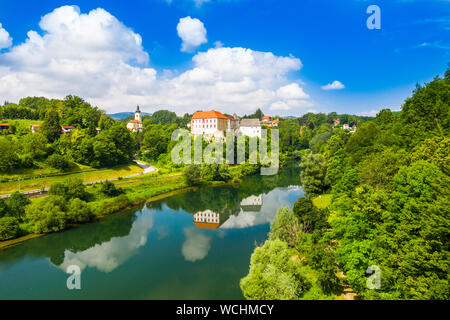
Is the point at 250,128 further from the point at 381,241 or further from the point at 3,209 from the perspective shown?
the point at 381,241

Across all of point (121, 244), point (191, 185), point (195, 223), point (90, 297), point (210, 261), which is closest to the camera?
point (90, 297)

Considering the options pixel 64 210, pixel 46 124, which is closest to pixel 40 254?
pixel 64 210

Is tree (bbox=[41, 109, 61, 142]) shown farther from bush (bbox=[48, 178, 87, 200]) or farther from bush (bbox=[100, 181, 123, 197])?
bush (bbox=[48, 178, 87, 200])

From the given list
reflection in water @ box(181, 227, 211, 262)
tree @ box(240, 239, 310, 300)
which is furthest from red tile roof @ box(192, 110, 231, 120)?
tree @ box(240, 239, 310, 300)

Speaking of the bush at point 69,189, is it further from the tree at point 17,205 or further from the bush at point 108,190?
the tree at point 17,205

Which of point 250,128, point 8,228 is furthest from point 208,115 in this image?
point 8,228
